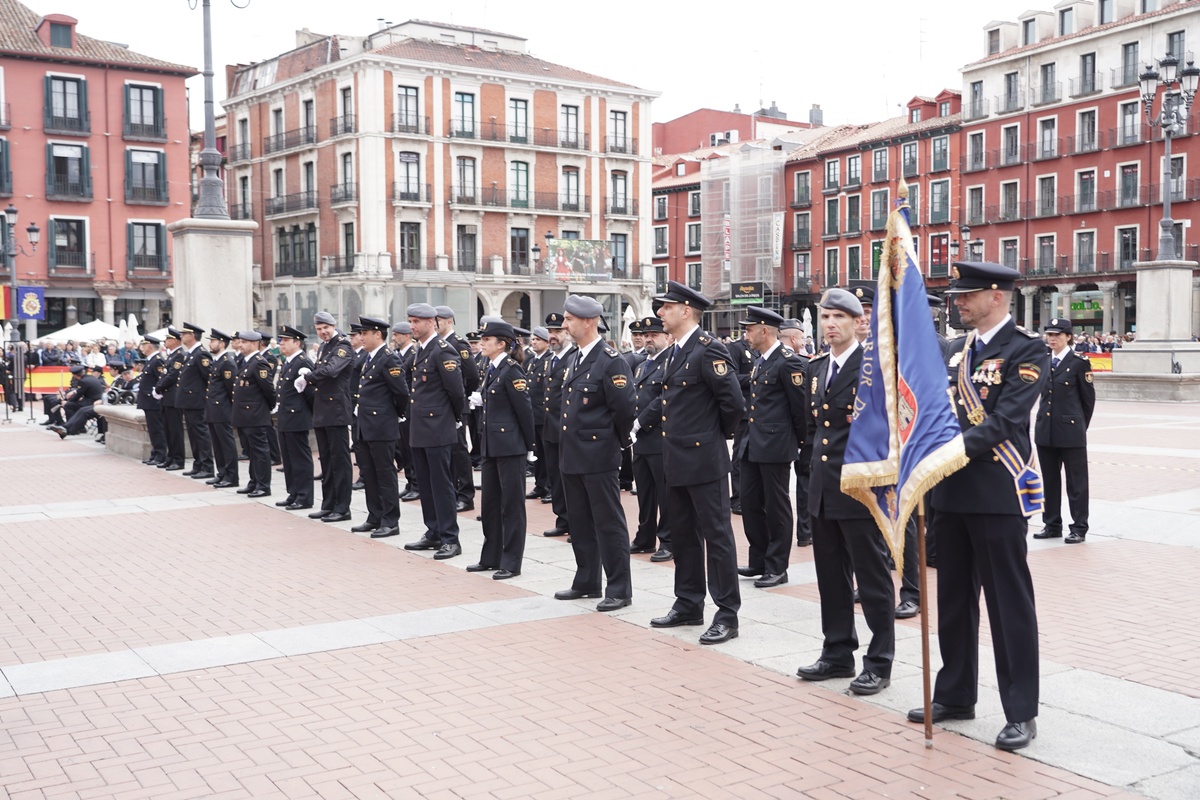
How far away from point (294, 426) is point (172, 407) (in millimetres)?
5148

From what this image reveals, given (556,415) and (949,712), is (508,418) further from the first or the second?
(949,712)

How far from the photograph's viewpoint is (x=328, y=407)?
38.3 feet

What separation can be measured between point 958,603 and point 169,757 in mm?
3626

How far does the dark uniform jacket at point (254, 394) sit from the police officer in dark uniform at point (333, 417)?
4.99ft

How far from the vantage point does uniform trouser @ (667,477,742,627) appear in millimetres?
7016

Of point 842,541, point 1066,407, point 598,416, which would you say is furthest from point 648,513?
point 842,541

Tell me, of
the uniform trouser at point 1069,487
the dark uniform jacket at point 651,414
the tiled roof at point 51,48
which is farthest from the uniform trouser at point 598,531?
the tiled roof at point 51,48

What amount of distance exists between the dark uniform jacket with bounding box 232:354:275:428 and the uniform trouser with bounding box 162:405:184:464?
3.35 meters

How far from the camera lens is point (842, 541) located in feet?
20.2

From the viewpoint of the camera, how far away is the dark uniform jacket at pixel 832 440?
237 inches

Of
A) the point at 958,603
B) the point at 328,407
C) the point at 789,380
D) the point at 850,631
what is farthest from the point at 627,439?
the point at 328,407

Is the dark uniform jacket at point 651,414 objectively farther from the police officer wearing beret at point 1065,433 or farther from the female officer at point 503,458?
the police officer wearing beret at point 1065,433

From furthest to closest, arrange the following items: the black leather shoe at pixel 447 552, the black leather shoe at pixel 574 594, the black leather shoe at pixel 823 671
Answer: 1. the black leather shoe at pixel 447 552
2. the black leather shoe at pixel 574 594
3. the black leather shoe at pixel 823 671

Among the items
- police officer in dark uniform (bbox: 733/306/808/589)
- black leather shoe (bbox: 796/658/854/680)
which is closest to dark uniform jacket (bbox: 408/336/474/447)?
police officer in dark uniform (bbox: 733/306/808/589)
